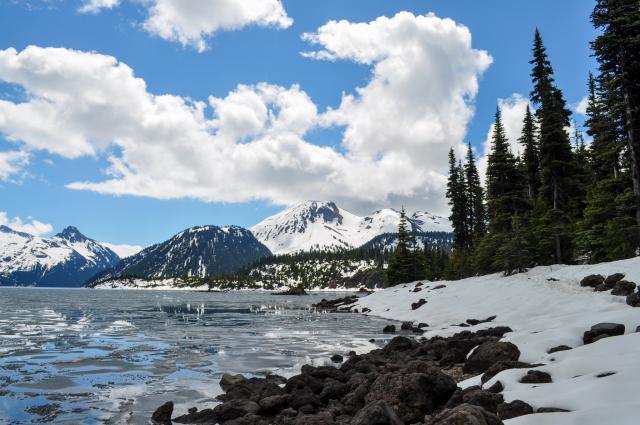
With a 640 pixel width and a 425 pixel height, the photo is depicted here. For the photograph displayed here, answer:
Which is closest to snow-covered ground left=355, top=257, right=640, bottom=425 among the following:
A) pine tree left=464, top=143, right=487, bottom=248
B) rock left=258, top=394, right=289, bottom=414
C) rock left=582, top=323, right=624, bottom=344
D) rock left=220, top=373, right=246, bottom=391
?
rock left=582, top=323, right=624, bottom=344

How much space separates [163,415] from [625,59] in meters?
33.7

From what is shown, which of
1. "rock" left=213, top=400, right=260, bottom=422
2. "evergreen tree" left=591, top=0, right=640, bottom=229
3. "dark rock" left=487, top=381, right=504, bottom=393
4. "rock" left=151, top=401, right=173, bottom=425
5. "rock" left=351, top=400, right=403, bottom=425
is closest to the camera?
"rock" left=351, top=400, right=403, bottom=425

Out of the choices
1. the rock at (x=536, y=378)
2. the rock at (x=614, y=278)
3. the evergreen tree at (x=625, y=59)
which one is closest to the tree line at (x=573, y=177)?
the evergreen tree at (x=625, y=59)

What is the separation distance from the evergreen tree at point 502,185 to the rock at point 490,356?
114 ft

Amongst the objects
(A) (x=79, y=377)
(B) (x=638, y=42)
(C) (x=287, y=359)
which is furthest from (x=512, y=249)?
(A) (x=79, y=377)

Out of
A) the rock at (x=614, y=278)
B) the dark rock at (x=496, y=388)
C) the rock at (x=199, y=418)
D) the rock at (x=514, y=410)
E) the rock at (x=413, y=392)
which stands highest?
the rock at (x=614, y=278)

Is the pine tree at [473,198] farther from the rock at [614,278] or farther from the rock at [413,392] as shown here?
the rock at [413,392]

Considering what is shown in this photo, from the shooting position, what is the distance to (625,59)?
2909 cm

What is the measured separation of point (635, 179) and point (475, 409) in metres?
27.3

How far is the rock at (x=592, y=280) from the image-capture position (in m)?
23.1

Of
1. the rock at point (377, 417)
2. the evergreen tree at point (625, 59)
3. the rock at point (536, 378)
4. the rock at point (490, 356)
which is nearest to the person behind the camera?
the rock at point (377, 417)

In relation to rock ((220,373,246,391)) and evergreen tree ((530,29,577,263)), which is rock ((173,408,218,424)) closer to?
rock ((220,373,246,391))

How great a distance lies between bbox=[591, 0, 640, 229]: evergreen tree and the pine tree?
38.3m

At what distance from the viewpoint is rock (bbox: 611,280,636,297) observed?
1894cm
